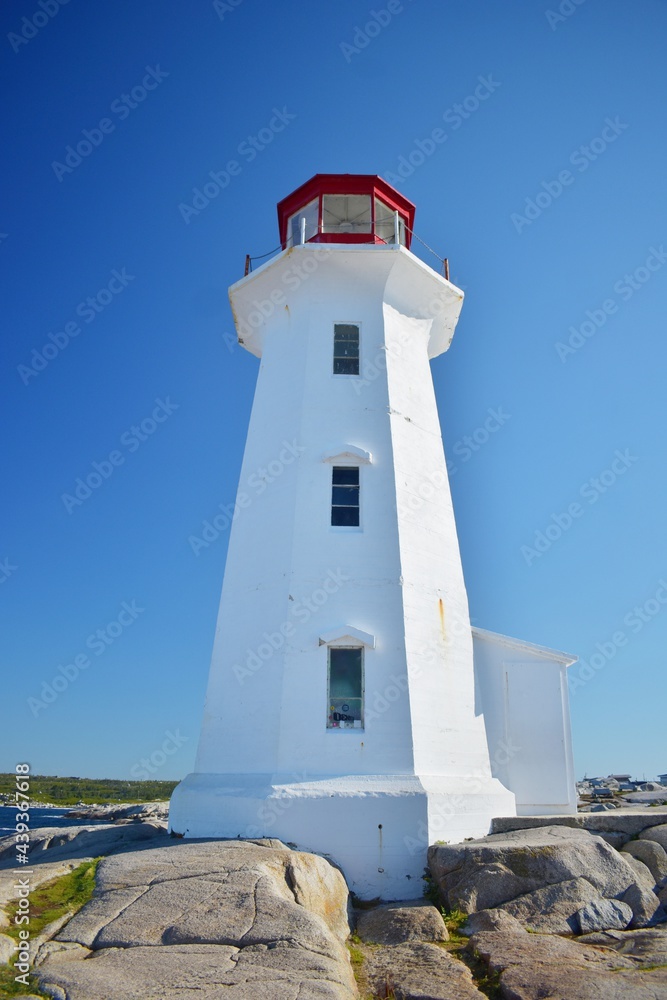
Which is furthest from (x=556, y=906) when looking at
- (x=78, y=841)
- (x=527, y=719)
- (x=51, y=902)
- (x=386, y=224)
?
(x=386, y=224)

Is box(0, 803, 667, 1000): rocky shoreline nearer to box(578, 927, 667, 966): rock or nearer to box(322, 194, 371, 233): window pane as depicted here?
box(578, 927, 667, 966): rock

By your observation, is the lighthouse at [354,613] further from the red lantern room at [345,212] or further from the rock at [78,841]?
the rock at [78,841]

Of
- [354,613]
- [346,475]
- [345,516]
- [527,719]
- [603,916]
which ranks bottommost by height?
[603,916]

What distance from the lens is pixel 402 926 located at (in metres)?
8.64

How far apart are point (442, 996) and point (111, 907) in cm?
336

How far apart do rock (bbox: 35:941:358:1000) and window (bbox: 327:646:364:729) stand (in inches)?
185

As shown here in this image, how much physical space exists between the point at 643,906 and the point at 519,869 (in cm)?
144

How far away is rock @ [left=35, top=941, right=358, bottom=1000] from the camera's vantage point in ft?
19.2

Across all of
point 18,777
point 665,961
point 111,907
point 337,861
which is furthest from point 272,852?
point 665,961

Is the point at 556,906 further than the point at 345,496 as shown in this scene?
No

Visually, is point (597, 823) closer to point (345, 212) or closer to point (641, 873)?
point (641, 873)

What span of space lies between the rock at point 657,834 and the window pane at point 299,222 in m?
12.1

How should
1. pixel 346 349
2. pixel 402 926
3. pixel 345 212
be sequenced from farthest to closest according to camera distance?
pixel 345 212 → pixel 346 349 → pixel 402 926

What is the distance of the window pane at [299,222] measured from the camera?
15888 millimetres
